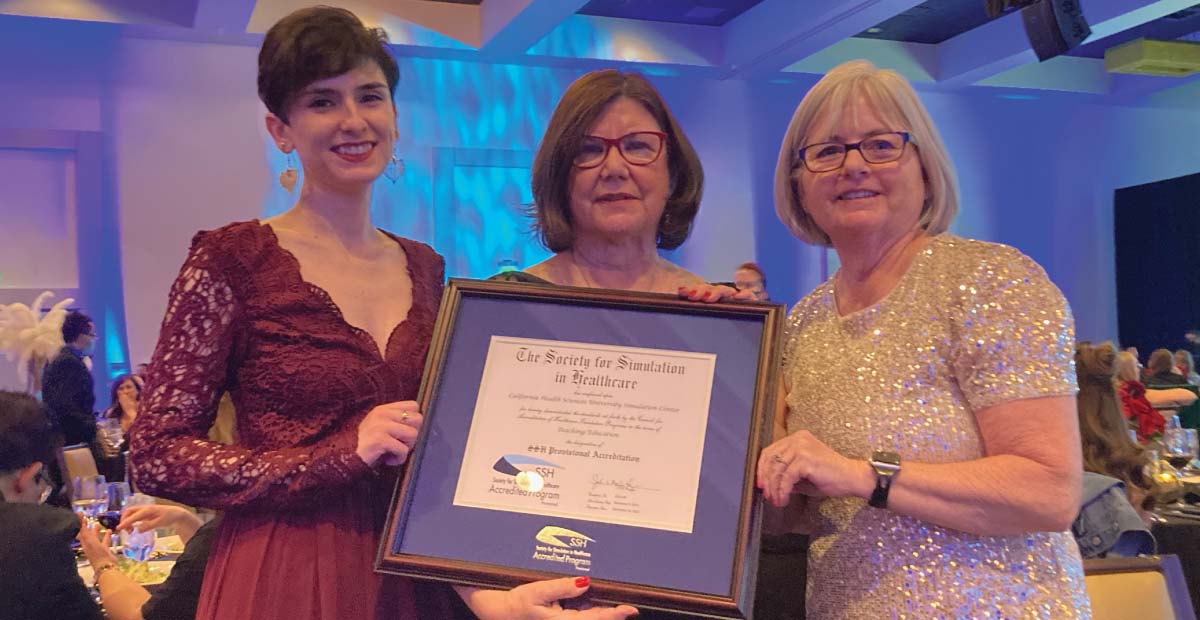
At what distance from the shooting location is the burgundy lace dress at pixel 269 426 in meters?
1.51

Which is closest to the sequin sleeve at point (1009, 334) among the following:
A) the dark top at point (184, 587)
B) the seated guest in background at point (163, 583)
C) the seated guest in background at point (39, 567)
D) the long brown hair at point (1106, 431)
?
the seated guest in background at point (163, 583)

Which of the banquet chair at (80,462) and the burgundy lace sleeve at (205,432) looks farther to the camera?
the banquet chair at (80,462)

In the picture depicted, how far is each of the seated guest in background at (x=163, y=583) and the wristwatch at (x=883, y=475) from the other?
58.2 inches

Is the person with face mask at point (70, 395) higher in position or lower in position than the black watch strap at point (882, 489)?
lower

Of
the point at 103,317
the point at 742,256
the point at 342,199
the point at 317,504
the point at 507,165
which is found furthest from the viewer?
the point at 742,256

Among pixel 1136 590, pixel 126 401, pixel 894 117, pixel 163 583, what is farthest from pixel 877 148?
pixel 126 401

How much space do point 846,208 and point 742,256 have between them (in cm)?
730

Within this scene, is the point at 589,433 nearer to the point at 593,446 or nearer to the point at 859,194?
the point at 593,446

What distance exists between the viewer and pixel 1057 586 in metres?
1.48

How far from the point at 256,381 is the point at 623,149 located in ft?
2.43

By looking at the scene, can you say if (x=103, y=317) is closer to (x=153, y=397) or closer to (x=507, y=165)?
(x=507, y=165)

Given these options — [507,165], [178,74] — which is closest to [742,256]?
[507,165]

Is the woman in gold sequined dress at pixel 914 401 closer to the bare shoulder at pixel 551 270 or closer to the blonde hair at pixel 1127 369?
the bare shoulder at pixel 551 270

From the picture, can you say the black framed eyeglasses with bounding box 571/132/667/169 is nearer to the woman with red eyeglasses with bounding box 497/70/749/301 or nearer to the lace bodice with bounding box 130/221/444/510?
the woman with red eyeglasses with bounding box 497/70/749/301
